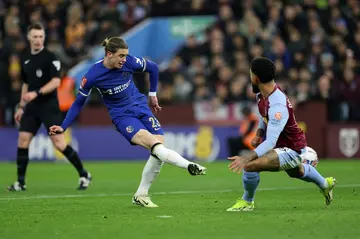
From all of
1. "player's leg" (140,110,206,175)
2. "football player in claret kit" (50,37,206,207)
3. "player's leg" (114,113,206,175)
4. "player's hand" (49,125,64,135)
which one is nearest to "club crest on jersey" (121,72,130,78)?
"football player in claret kit" (50,37,206,207)

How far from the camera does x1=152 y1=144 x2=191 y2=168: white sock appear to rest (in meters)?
10.6

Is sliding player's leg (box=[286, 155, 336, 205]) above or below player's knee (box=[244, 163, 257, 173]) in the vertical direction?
below

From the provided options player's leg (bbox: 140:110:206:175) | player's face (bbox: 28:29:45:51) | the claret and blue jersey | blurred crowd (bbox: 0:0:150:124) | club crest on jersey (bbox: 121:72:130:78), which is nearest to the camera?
player's leg (bbox: 140:110:206:175)

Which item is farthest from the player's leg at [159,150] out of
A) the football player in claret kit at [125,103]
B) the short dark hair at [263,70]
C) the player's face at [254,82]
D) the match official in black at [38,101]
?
the match official in black at [38,101]

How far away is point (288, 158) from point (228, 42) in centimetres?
1528

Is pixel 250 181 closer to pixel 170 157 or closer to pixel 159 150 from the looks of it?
pixel 170 157

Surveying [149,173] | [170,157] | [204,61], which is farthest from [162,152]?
[204,61]

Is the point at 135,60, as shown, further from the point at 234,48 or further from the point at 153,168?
the point at 234,48

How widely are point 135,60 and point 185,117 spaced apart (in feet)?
40.1

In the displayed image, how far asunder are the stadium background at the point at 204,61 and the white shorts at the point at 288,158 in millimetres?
13098

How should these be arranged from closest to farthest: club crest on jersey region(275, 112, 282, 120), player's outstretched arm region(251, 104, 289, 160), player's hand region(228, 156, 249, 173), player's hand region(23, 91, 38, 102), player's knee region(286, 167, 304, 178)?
player's hand region(228, 156, 249, 173) < player's outstretched arm region(251, 104, 289, 160) < club crest on jersey region(275, 112, 282, 120) < player's knee region(286, 167, 304, 178) < player's hand region(23, 91, 38, 102)

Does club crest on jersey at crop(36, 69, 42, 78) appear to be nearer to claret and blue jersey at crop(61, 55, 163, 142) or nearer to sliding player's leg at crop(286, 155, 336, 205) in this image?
claret and blue jersey at crop(61, 55, 163, 142)

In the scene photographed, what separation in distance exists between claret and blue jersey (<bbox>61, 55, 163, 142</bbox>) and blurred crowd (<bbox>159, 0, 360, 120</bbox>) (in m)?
12.1

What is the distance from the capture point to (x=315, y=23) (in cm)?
2512
